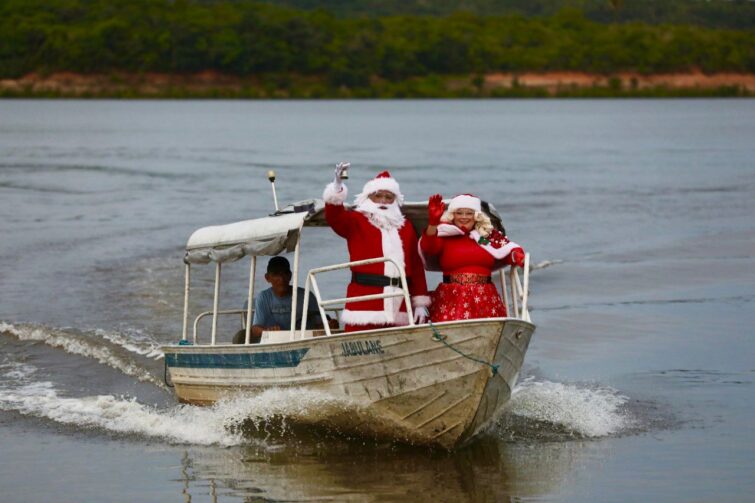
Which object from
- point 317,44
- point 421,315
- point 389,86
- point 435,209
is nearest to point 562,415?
point 421,315

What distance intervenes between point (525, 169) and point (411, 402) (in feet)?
118

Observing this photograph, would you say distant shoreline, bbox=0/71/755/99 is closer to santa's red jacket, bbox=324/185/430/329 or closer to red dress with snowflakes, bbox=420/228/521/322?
santa's red jacket, bbox=324/185/430/329

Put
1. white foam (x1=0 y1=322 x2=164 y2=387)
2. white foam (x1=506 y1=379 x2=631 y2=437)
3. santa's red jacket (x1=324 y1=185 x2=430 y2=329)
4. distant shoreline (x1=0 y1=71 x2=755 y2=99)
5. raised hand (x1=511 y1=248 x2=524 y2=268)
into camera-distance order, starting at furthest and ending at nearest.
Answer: distant shoreline (x1=0 y1=71 x2=755 y2=99) → white foam (x1=0 y1=322 x2=164 y2=387) → white foam (x1=506 y1=379 x2=631 y2=437) → santa's red jacket (x1=324 y1=185 x2=430 y2=329) → raised hand (x1=511 y1=248 x2=524 y2=268)

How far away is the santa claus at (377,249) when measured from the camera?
11539mm

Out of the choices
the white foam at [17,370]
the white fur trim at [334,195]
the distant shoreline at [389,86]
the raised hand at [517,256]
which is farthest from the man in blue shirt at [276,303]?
the distant shoreline at [389,86]

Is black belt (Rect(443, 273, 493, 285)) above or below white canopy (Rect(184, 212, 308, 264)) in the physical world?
below

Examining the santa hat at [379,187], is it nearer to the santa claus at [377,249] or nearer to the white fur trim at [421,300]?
the santa claus at [377,249]

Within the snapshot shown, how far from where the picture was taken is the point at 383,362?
37.3 ft

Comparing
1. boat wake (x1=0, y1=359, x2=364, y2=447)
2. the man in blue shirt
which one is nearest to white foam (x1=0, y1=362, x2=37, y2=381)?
boat wake (x1=0, y1=359, x2=364, y2=447)

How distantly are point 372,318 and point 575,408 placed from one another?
2.91 m

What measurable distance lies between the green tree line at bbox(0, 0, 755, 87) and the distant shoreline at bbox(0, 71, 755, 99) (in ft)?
2.85

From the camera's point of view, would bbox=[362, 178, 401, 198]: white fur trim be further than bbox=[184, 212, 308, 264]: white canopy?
No

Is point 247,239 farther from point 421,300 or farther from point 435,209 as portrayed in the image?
point 435,209

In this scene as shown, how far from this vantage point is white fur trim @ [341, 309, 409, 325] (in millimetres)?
11516
